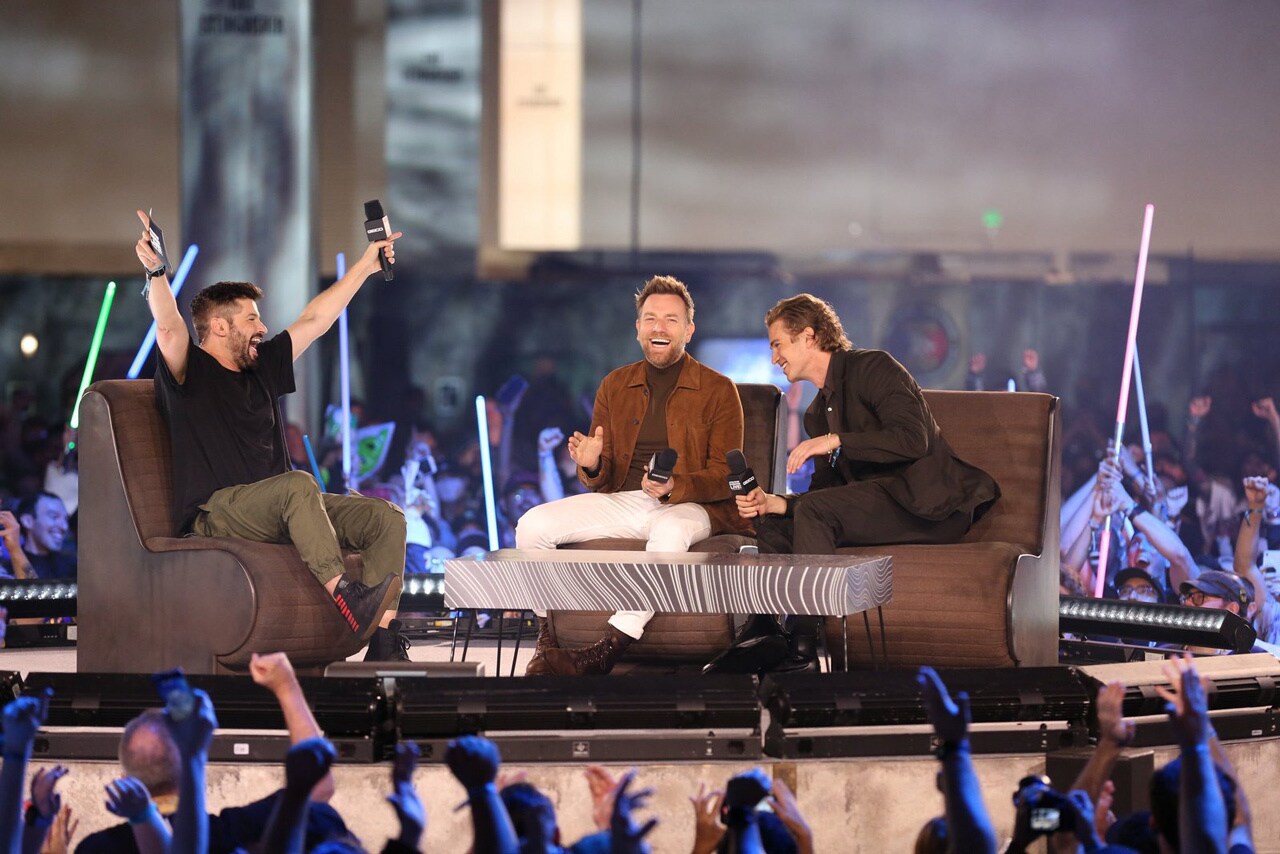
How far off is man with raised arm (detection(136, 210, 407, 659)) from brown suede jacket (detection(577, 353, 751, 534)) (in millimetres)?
757

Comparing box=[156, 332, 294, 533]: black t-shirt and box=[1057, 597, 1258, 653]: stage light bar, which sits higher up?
box=[156, 332, 294, 533]: black t-shirt

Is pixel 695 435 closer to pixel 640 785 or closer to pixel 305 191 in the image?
pixel 640 785

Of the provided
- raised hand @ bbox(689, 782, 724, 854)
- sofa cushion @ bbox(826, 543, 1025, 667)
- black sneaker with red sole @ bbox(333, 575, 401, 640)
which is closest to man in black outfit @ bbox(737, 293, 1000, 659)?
sofa cushion @ bbox(826, 543, 1025, 667)

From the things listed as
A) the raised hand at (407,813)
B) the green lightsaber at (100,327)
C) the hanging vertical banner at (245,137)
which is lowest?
the raised hand at (407,813)

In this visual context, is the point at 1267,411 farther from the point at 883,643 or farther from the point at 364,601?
the point at 364,601

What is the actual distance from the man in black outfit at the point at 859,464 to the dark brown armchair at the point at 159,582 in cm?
125

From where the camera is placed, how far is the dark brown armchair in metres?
4.08

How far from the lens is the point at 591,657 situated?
14.1 ft

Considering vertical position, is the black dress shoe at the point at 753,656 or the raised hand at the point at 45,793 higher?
the raised hand at the point at 45,793

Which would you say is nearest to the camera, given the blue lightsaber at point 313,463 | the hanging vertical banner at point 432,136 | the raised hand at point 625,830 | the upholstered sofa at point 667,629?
the raised hand at point 625,830

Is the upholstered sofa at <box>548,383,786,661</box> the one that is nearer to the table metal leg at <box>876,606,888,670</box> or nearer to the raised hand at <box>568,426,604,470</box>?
the raised hand at <box>568,426,604,470</box>

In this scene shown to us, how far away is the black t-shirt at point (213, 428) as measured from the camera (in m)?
4.30

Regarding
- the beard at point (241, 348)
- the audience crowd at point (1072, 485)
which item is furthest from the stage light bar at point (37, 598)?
the beard at point (241, 348)

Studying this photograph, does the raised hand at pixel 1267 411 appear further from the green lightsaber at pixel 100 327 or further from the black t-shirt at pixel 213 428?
the green lightsaber at pixel 100 327
